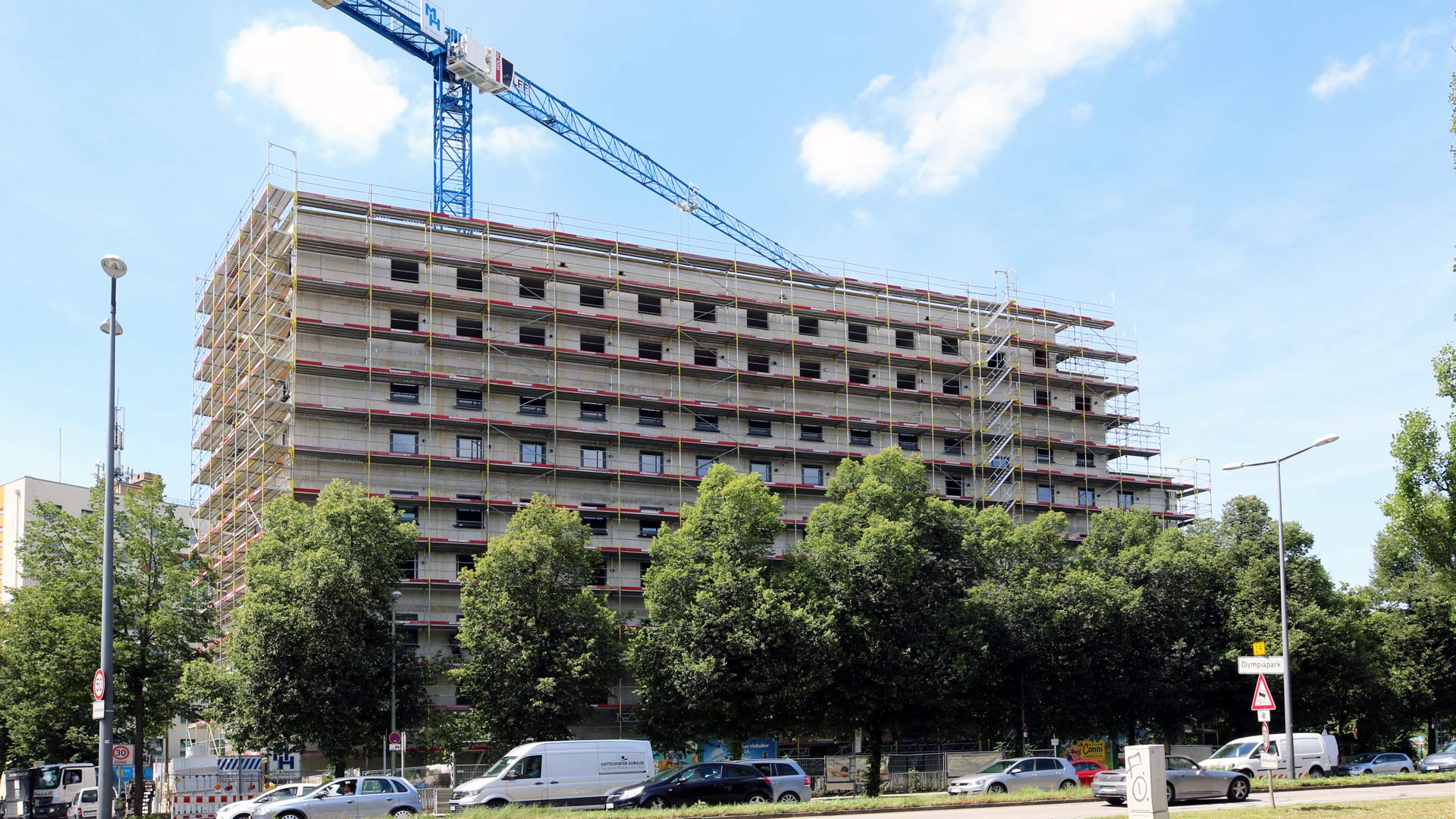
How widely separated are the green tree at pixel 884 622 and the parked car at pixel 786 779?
9.21 meters

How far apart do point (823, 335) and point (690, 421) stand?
10103 millimetres

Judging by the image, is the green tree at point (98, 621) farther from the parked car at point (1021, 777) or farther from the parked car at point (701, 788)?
the parked car at point (1021, 777)

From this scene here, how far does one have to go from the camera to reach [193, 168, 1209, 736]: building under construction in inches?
2301

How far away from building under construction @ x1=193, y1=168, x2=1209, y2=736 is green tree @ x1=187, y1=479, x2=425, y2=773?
8.17 meters

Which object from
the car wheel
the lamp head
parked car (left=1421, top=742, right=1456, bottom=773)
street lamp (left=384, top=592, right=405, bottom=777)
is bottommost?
parked car (left=1421, top=742, right=1456, bottom=773)

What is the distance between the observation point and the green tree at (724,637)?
46.7m

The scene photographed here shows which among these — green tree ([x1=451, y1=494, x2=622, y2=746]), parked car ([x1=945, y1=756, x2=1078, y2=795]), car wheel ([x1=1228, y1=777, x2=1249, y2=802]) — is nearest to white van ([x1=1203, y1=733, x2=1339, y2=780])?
car wheel ([x1=1228, y1=777, x2=1249, y2=802])

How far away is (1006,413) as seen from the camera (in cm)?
7406

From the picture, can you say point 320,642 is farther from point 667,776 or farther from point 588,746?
point 667,776

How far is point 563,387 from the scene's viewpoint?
6234 centimetres

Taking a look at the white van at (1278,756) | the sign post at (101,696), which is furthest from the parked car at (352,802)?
the white van at (1278,756)

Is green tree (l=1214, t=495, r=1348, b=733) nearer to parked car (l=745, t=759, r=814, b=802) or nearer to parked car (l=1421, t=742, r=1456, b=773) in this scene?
parked car (l=1421, t=742, r=1456, b=773)

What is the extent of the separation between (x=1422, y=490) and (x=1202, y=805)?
9830mm

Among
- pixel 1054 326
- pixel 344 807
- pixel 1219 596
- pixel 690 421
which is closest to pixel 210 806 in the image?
pixel 344 807
